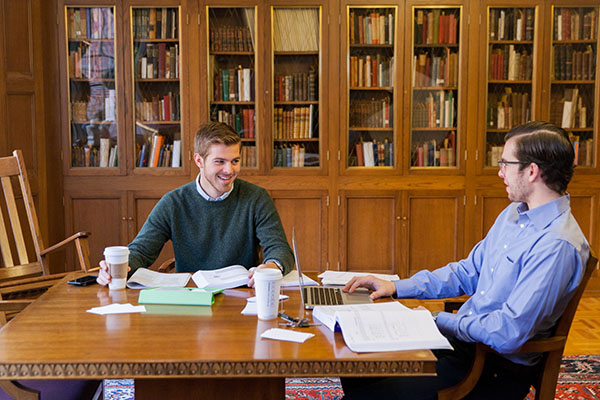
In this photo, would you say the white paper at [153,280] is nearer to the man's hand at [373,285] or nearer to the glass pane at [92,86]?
the man's hand at [373,285]

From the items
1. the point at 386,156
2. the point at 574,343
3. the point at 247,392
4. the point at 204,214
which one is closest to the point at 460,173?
the point at 386,156

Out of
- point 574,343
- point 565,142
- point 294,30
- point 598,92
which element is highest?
point 294,30

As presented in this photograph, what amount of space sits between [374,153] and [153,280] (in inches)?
111

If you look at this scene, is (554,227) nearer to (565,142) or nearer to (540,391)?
(565,142)

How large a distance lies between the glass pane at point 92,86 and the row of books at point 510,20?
273cm

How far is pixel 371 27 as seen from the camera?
4605mm

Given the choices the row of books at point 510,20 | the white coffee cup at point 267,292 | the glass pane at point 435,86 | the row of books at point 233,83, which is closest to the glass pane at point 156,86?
the row of books at point 233,83

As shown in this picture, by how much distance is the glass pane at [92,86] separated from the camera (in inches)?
179

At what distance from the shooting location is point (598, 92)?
15.4ft

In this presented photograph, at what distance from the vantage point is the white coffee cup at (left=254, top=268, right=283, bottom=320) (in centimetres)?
171

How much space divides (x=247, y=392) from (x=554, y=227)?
935 millimetres

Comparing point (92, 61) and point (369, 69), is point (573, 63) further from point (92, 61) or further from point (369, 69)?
point (92, 61)

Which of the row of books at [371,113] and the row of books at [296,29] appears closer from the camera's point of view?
the row of books at [296,29]

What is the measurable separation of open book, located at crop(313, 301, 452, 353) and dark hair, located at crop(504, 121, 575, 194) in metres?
0.54
